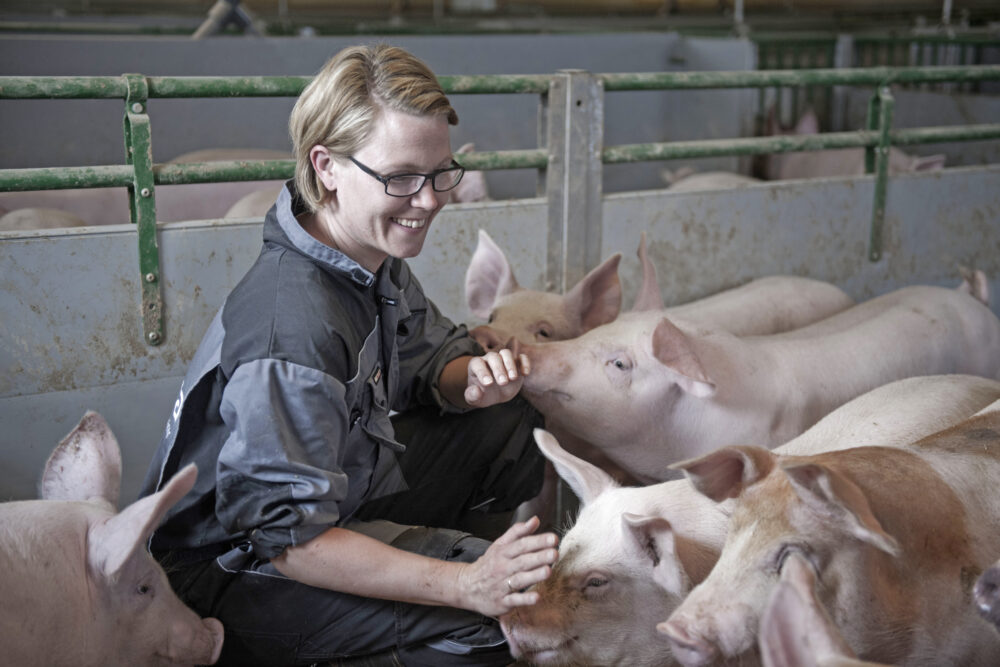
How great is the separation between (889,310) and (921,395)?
2.98 ft

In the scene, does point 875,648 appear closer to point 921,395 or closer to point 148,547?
point 921,395

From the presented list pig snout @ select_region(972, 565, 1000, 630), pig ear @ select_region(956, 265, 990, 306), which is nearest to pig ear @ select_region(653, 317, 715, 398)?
pig snout @ select_region(972, 565, 1000, 630)

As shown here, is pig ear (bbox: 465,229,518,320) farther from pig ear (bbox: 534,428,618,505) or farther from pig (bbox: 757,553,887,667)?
pig (bbox: 757,553,887,667)

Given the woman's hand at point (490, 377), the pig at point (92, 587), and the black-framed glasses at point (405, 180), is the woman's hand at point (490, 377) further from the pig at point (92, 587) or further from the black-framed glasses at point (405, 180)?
the pig at point (92, 587)

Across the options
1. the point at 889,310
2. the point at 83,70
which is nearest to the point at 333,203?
the point at 889,310

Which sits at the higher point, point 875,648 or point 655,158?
point 655,158

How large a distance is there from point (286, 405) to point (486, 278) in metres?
1.59

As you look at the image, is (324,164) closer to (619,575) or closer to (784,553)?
(619,575)

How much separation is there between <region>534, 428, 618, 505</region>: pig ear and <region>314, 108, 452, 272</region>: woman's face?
1.86ft

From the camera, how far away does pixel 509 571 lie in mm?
1968

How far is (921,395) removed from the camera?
2.86 meters

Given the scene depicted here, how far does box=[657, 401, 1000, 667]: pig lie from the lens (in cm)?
181

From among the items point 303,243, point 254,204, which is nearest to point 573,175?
point 254,204

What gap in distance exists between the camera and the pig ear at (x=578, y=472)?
250cm
